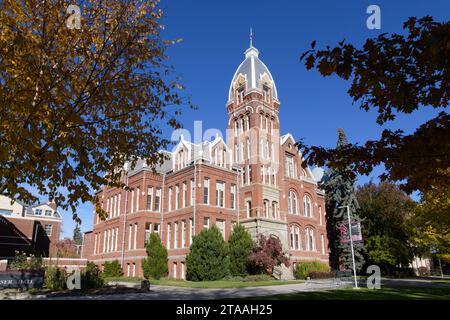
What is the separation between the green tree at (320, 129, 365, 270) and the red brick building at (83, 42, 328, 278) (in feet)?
11.2

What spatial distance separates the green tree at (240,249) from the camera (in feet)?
106

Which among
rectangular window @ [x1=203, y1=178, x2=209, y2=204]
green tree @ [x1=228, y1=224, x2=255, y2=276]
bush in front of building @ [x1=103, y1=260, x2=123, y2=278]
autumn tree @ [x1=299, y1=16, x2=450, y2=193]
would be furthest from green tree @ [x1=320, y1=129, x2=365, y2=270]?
autumn tree @ [x1=299, y1=16, x2=450, y2=193]

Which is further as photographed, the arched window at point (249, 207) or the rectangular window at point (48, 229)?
the rectangular window at point (48, 229)

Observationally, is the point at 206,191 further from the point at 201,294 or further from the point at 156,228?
the point at 201,294

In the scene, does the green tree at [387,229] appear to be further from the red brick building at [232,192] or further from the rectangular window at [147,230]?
the rectangular window at [147,230]

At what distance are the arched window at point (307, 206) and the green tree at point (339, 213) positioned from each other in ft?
10.2

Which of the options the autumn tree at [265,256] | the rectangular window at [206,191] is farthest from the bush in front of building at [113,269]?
the autumn tree at [265,256]

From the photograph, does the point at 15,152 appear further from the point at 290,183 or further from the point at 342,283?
the point at 290,183

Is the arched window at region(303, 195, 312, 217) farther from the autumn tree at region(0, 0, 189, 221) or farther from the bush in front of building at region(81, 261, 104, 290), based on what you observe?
the autumn tree at region(0, 0, 189, 221)

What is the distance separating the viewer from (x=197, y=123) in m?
34.6

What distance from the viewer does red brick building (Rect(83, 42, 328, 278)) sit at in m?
36.8

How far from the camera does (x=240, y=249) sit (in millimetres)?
32844

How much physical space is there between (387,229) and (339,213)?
6166mm

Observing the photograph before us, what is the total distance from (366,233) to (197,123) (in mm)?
24466
